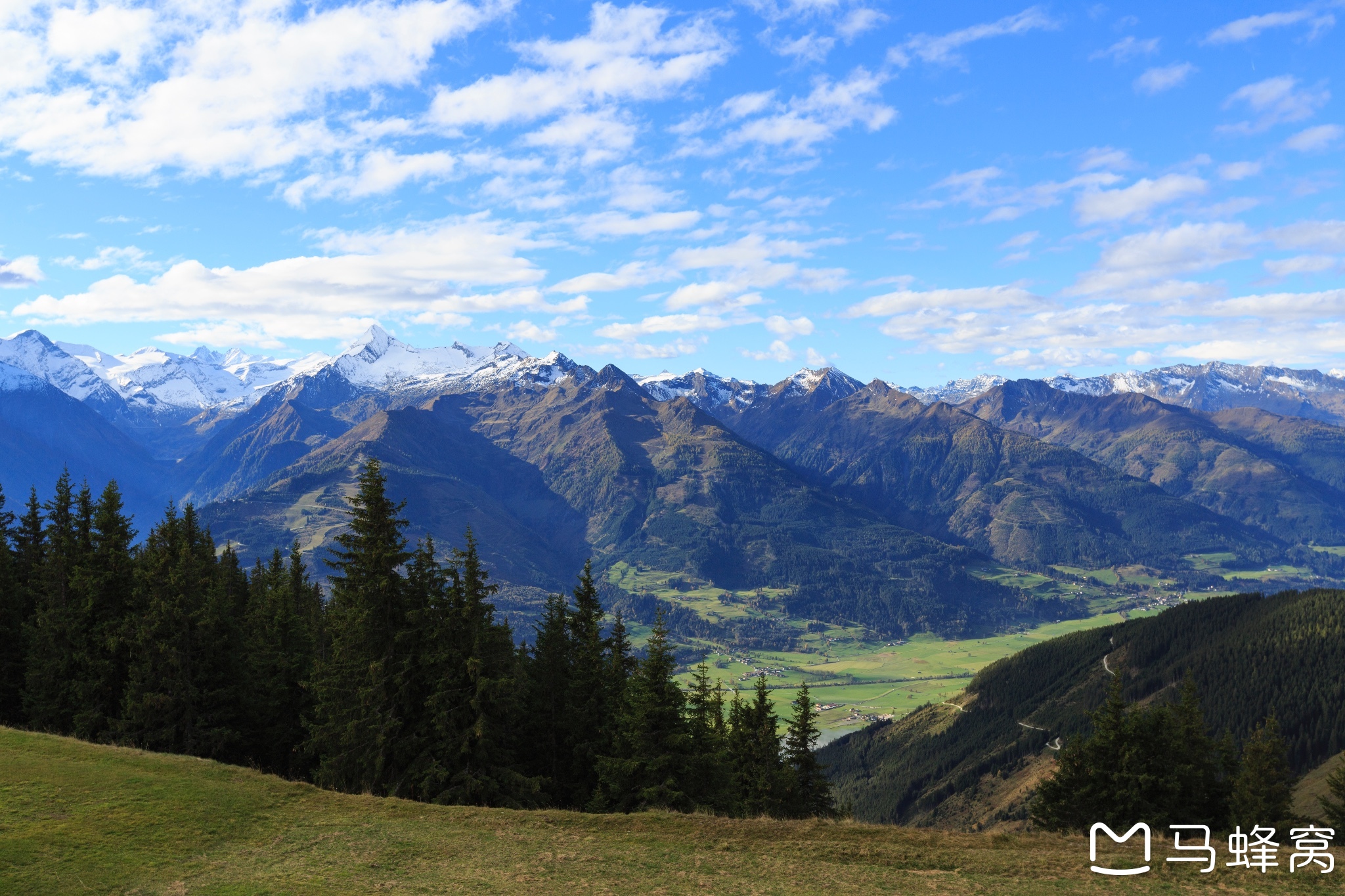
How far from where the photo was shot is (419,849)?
29812 millimetres

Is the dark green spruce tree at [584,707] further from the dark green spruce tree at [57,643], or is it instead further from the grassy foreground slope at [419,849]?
the dark green spruce tree at [57,643]

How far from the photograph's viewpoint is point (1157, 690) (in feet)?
618

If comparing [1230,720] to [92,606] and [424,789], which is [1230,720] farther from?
[92,606]

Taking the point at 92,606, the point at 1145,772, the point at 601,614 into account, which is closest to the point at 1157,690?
the point at 1145,772

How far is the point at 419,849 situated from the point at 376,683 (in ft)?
46.2

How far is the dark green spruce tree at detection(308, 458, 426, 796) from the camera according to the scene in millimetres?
41906

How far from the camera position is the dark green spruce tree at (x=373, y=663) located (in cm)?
4191

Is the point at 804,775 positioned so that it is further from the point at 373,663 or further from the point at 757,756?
the point at 373,663

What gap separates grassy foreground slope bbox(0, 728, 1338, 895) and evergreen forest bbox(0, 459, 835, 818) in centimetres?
708

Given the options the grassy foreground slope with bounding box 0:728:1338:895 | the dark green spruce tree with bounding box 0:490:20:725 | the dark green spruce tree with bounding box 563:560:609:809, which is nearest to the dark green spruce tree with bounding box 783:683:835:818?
the dark green spruce tree with bounding box 563:560:609:809

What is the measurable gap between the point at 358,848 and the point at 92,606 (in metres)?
34.8

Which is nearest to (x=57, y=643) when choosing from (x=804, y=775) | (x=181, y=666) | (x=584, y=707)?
(x=181, y=666)

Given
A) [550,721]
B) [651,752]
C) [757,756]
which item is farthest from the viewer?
[757,756]

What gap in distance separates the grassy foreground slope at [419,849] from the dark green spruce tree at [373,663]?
6298 millimetres
